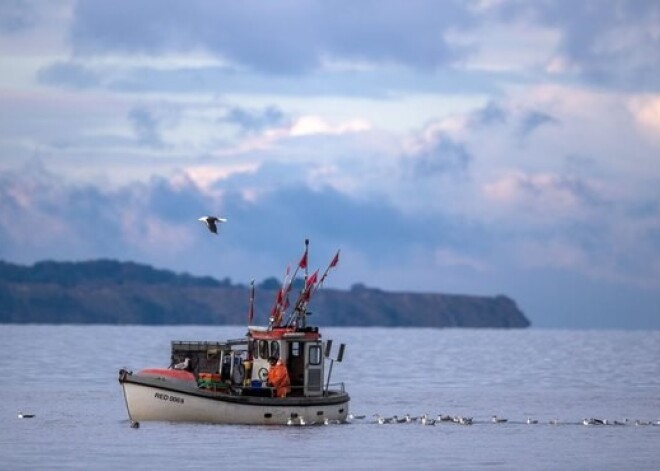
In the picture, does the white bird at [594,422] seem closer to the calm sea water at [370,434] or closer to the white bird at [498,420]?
the calm sea water at [370,434]

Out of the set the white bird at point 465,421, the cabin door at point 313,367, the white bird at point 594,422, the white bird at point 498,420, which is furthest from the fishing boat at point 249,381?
the white bird at point 594,422

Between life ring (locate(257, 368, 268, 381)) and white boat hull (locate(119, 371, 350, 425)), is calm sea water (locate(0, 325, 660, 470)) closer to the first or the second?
white boat hull (locate(119, 371, 350, 425))

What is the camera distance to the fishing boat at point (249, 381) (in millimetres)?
59906

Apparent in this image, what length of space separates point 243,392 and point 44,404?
71.4 ft

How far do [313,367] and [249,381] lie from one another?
2.58 metres

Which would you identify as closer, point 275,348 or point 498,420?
point 275,348

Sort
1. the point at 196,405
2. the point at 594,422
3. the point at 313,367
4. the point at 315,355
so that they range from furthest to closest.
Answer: the point at 594,422 → the point at 315,355 → the point at 313,367 → the point at 196,405

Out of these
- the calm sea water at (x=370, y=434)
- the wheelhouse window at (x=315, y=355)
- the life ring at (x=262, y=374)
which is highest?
the wheelhouse window at (x=315, y=355)

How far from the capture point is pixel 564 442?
62.4 meters

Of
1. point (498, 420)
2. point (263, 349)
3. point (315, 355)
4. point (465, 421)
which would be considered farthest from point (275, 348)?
point (498, 420)

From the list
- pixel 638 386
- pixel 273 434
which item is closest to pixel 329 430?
pixel 273 434

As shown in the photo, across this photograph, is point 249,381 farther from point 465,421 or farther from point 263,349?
point 465,421

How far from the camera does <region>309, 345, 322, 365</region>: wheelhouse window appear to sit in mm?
63094

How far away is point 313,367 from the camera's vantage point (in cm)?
6309
